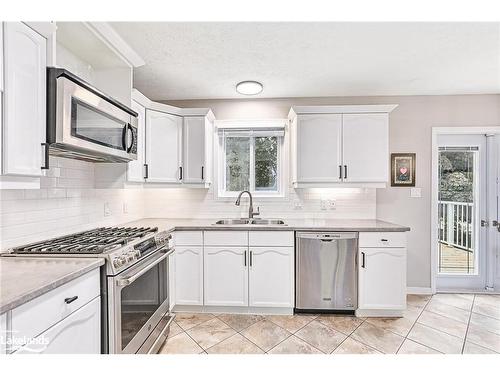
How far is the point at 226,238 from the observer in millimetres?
2723

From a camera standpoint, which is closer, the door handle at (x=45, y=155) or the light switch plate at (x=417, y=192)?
the door handle at (x=45, y=155)

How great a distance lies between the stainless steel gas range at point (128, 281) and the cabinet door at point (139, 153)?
1.69ft

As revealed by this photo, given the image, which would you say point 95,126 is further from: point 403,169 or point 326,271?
point 403,169

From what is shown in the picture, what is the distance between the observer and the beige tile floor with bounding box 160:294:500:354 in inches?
84.6

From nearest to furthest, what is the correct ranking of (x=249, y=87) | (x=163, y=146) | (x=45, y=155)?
(x=45, y=155)
(x=163, y=146)
(x=249, y=87)

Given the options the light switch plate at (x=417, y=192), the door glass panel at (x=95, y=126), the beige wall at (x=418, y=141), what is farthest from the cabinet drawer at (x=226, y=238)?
the light switch plate at (x=417, y=192)

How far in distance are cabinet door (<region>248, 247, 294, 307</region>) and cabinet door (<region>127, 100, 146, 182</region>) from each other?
129 cm

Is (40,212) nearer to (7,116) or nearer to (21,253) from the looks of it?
(21,253)

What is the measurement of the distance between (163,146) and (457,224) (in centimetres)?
362

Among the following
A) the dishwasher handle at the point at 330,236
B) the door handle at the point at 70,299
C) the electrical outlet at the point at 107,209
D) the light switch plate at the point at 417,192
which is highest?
the light switch plate at the point at 417,192

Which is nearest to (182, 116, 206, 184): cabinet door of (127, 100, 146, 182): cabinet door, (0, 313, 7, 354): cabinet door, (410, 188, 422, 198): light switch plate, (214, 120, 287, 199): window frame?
(214, 120, 287, 199): window frame

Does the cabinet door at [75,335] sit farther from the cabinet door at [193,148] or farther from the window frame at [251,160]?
the window frame at [251,160]

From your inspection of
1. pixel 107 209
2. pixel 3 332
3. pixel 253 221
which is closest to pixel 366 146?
pixel 253 221

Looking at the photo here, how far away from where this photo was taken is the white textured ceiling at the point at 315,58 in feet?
6.47
